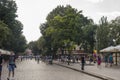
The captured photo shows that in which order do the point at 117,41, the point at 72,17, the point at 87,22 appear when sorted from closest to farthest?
the point at 72,17
the point at 117,41
the point at 87,22

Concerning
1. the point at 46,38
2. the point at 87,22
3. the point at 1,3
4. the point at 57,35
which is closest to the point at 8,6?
the point at 1,3

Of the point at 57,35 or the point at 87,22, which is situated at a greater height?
the point at 87,22

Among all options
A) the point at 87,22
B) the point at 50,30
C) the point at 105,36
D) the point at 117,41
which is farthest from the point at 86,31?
the point at 50,30

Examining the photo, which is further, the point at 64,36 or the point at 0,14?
the point at 0,14

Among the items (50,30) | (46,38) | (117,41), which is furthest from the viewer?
(46,38)

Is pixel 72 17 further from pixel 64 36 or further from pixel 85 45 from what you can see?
pixel 85 45

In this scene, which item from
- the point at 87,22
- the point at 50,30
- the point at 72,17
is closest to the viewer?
the point at 72,17

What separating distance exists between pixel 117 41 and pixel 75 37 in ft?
77.6

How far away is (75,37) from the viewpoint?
234ft

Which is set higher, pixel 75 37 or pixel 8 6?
pixel 8 6

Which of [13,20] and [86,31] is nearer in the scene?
[13,20]

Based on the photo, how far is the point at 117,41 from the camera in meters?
91.9

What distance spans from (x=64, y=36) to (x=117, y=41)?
24114mm

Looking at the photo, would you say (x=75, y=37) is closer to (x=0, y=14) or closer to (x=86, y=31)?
(x=0, y=14)
